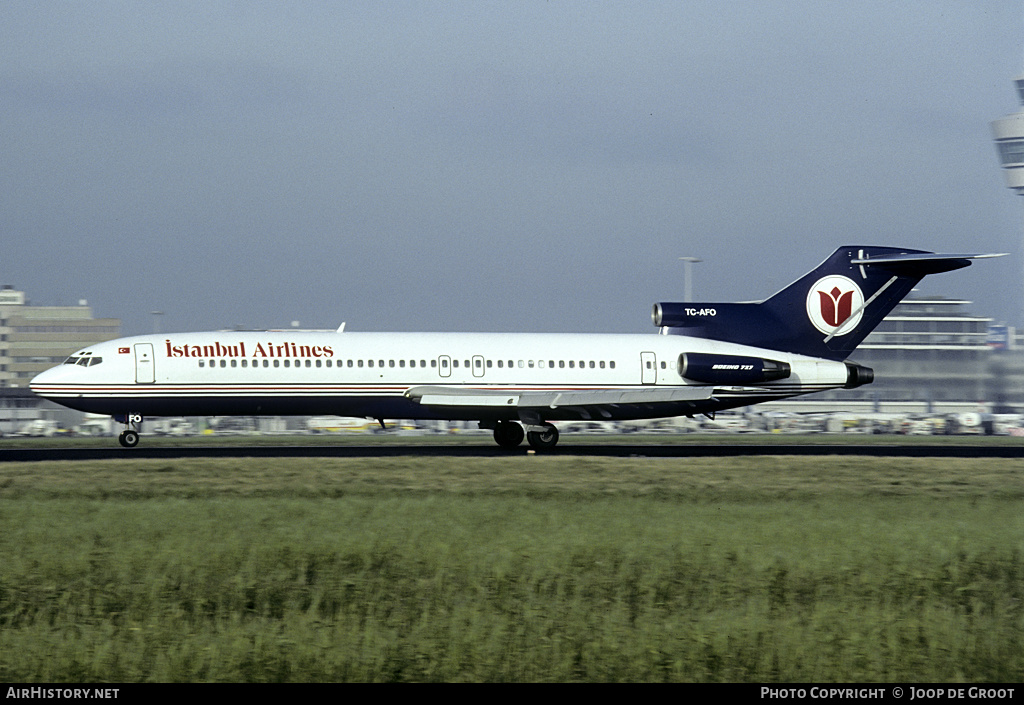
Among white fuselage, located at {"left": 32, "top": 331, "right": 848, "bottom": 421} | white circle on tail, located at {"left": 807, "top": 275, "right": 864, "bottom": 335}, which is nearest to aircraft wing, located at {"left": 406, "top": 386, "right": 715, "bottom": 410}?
white fuselage, located at {"left": 32, "top": 331, "right": 848, "bottom": 421}

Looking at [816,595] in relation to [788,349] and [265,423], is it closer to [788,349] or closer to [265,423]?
[788,349]

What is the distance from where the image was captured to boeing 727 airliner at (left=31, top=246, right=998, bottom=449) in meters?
32.5

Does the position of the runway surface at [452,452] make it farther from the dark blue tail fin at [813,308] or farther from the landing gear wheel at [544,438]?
the dark blue tail fin at [813,308]

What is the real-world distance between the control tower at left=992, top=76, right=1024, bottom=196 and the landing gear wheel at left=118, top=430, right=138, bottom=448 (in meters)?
160

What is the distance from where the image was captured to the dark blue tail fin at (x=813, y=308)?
37312mm

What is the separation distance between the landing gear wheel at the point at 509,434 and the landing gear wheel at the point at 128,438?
37.6ft

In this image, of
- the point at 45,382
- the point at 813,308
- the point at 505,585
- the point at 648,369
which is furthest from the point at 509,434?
the point at 505,585

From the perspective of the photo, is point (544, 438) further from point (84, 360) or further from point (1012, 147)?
point (1012, 147)

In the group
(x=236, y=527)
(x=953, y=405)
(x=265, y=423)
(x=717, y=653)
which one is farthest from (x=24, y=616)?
(x=953, y=405)

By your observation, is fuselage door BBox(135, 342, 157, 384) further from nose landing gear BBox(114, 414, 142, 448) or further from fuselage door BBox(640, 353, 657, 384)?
fuselage door BBox(640, 353, 657, 384)

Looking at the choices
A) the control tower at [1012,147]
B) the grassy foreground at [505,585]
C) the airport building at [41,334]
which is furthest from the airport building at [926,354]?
the airport building at [41,334]

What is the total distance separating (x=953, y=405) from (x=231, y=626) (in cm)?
13208

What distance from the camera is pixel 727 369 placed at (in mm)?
35406

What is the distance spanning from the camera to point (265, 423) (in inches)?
3548
